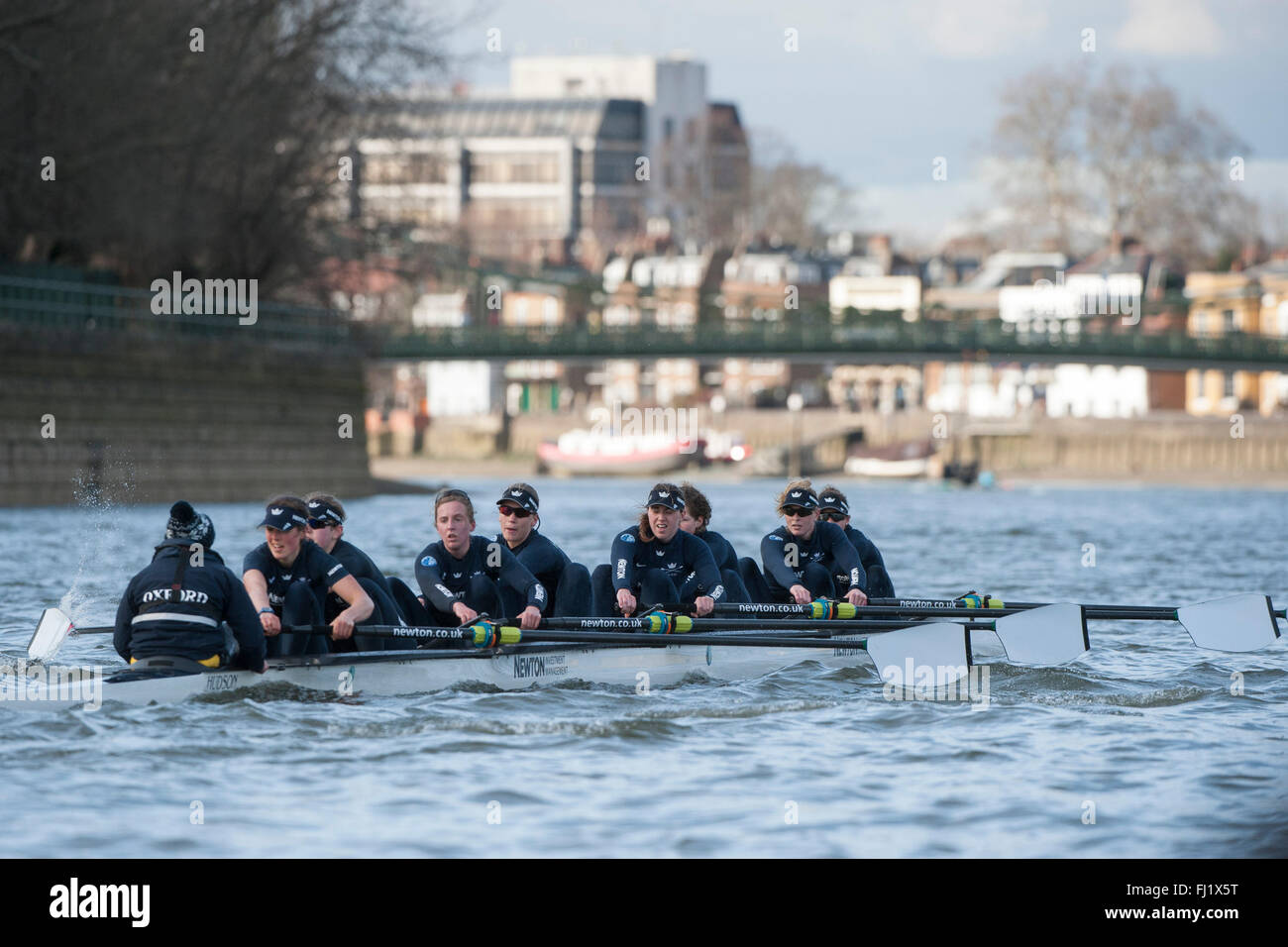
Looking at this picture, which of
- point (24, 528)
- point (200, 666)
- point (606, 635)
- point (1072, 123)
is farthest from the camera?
point (1072, 123)

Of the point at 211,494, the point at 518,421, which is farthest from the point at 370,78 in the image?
the point at 518,421

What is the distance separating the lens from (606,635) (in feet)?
38.7

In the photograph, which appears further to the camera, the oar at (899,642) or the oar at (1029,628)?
the oar at (1029,628)

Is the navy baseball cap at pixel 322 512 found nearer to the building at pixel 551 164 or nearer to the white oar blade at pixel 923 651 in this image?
the white oar blade at pixel 923 651

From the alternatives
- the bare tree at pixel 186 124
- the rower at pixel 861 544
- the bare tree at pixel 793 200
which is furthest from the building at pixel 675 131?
the rower at pixel 861 544

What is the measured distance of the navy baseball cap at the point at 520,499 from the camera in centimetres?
1225

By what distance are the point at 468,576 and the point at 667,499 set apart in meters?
1.39

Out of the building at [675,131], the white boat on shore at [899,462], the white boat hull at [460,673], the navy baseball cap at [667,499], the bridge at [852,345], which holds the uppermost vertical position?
the building at [675,131]

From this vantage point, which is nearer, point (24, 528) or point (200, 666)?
point (200, 666)

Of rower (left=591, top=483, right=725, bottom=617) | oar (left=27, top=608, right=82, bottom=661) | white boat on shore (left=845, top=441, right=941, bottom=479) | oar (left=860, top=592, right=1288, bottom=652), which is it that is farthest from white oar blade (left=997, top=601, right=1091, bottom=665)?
white boat on shore (left=845, top=441, right=941, bottom=479)

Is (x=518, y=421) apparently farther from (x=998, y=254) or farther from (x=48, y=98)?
(x=48, y=98)

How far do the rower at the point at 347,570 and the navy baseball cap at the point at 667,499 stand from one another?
182cm

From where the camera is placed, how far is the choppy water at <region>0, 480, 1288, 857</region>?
26.5ft
